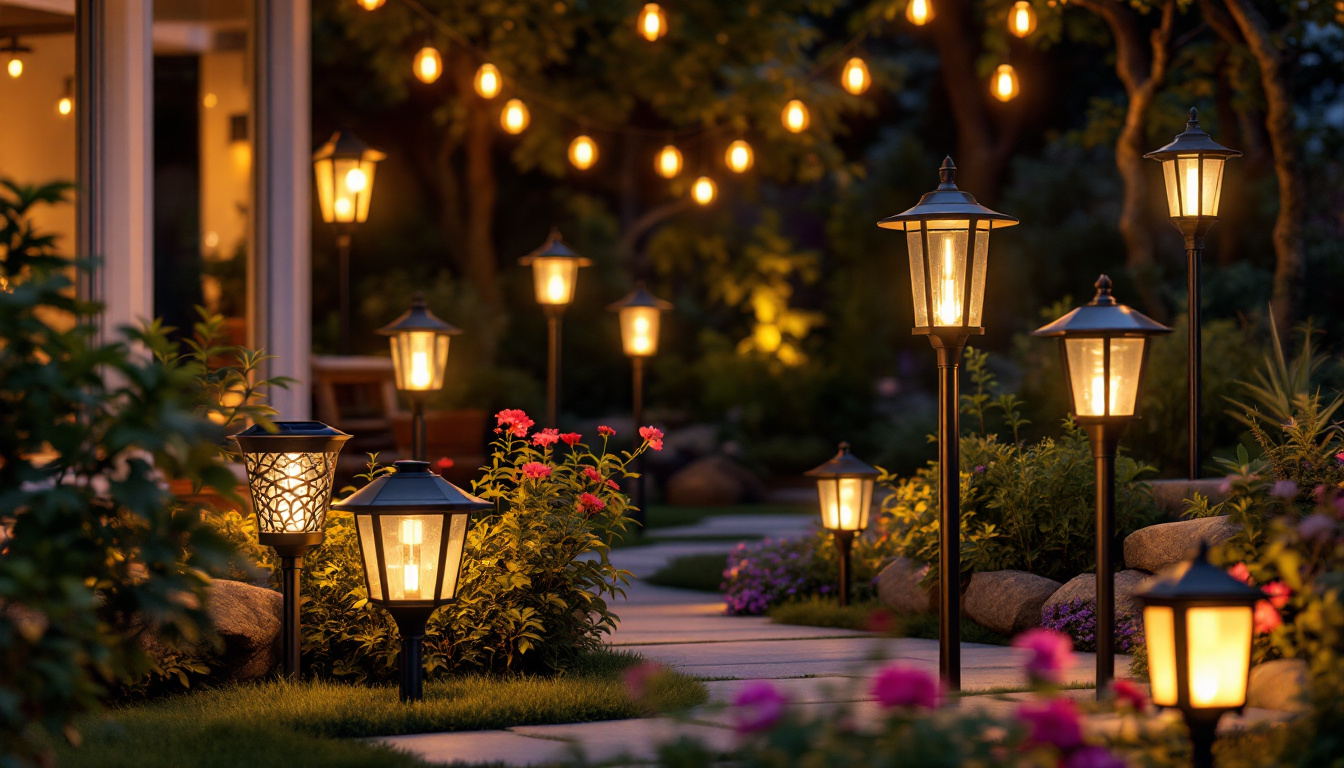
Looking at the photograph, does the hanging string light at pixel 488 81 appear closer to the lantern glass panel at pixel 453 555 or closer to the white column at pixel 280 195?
the white column at pixel 280 195

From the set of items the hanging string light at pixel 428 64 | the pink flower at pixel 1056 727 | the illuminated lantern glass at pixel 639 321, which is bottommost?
the pink flower at pixel 1056 727

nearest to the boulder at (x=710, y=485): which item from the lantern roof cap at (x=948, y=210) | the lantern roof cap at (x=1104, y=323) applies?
the lantern roof cap at (x=948, y=210)

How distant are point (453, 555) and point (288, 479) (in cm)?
83

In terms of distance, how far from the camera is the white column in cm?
1041

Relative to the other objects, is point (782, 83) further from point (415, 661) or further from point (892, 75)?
point (415, 661)

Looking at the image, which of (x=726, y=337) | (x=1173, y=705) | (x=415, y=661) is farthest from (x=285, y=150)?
(x=726, y=337)

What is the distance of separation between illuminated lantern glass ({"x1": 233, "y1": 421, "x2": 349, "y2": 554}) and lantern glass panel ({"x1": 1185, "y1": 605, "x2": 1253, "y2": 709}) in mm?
3377

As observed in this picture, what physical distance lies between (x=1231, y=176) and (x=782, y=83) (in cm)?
614

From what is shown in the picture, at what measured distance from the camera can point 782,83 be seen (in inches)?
744

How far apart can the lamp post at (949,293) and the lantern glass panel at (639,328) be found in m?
9.54

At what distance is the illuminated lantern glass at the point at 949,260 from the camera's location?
237 inches

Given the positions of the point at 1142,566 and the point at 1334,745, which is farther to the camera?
the point at 1142,566

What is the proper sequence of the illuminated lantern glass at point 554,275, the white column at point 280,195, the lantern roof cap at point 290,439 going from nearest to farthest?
the lantern roof cap at point 290,439, the white column at point 280,195, the illuminated lantern glass at point 554,275

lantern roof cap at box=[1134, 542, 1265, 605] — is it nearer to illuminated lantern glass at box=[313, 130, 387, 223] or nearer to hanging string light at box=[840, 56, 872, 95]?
illuminated lantern glass at box=[313, 130, 387, 223]
